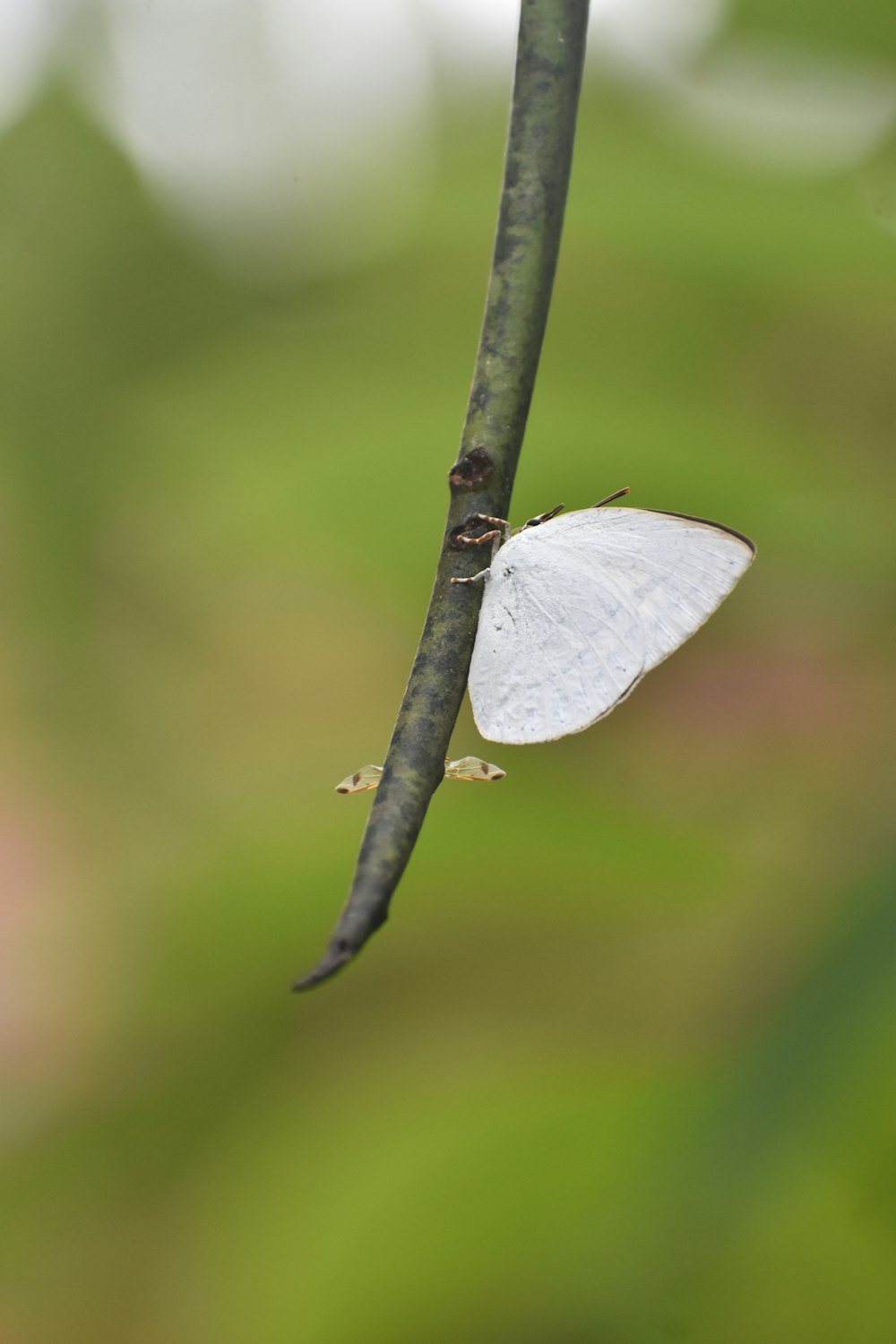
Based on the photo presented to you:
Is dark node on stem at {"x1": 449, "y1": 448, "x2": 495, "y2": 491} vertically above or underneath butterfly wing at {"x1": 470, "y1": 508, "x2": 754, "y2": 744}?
above

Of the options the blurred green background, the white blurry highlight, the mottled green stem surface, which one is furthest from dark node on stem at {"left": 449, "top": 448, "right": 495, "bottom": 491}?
the white blurry highlight

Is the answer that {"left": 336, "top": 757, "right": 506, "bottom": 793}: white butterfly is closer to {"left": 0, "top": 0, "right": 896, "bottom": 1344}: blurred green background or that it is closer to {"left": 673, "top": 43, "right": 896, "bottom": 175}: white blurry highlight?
{"left": 0, "top": 0, "right": 896, "bottom": 1344}: blurred green background

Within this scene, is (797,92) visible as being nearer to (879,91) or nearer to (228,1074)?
(879,91)

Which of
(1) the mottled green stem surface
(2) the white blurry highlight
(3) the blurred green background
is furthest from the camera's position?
(2) the white blurry highlight

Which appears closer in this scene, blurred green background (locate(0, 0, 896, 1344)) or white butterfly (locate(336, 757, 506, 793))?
white butterfly (locate(336, 757, 506, 793))

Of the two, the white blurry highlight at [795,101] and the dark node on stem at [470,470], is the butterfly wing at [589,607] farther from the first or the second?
the white blurry highlight at [795,101]

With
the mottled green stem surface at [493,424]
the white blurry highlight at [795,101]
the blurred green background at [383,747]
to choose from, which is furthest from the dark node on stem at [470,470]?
the white blurry highlight at [795,101]

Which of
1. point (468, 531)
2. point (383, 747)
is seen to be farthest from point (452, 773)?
point (383, 747)
